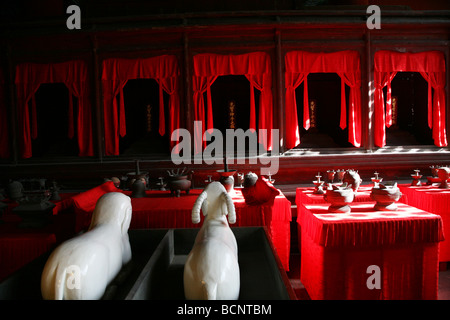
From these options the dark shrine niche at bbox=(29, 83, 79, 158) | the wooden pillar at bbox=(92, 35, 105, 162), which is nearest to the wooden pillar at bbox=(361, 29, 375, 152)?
the wooden pillar at bbox=(92, 35, 105, 162)

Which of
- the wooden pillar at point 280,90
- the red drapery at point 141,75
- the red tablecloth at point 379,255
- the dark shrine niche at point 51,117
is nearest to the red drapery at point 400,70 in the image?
the wooden pillar at point 280,90

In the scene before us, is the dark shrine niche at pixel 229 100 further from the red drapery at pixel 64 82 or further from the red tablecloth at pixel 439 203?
the red tablecloth at pixel 439 203

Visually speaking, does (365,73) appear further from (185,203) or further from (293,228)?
(185,203)

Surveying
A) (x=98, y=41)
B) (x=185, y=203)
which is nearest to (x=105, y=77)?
(x=98, y=41)

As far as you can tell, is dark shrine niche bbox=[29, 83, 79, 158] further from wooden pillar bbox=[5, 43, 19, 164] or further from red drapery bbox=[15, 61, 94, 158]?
red drapery bbox=[15, 61, 94, 158]

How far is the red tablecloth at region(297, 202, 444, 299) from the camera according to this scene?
105 inches

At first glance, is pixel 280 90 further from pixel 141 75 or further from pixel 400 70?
pixel 141 75

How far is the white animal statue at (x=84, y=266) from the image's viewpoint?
1.40 metres

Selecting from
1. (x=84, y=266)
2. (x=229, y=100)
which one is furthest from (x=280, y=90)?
(x=84, y=266)

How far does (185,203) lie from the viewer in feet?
11.2

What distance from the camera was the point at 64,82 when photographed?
19.1 feet

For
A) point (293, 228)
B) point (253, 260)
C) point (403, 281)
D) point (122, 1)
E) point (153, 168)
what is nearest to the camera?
point (253, 260)

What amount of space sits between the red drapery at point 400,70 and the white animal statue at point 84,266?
569 cm

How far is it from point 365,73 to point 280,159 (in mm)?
2438
